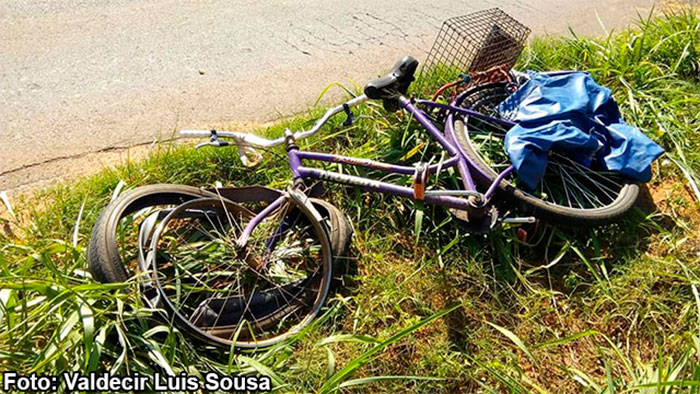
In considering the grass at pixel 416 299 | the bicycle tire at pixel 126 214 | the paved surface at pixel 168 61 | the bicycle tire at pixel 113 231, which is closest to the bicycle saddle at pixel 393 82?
the grass at pixel 416 299

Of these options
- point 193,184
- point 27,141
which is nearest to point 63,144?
point 27,141

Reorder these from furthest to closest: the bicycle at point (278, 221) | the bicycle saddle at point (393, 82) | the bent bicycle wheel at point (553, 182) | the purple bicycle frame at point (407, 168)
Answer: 1. the bicycle saddle at point (393, 82)
2. the bent bicycle wheel at point (553, 182)
3. the purple bicycle frame at point (407, 168)
4. the bicycle at point (278, 221)

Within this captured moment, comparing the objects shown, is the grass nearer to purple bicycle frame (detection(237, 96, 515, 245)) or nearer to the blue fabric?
purple bicycle frame (detection(237, 96, 515, 245))

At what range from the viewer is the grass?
2.42 m

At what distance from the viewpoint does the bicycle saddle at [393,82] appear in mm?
3516

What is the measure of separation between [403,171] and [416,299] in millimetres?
732

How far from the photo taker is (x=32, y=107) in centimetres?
413

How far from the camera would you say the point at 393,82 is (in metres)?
3.53

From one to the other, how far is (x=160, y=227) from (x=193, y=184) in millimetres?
846

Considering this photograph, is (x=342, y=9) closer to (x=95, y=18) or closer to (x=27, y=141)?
(x=95, y=18)

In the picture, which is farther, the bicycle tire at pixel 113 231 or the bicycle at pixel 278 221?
the bicycle at pixel 278 221

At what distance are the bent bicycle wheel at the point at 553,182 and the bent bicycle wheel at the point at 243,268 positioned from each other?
1.13 m

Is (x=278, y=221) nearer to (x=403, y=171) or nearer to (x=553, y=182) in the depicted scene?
(x=403, y=171)

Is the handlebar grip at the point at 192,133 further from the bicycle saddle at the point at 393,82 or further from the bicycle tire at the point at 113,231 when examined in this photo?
the bicycle saddle at the point at 393,82
